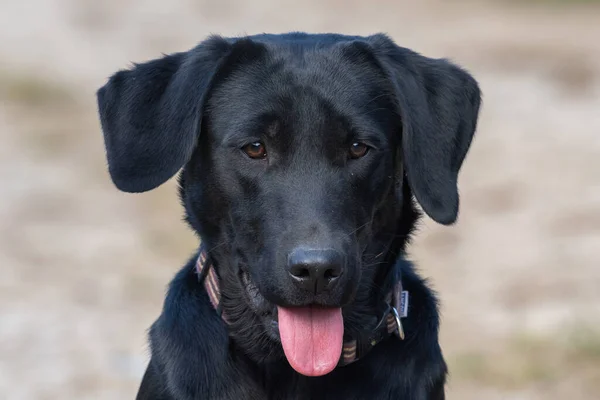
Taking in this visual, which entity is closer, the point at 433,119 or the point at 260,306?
the point at 260,306

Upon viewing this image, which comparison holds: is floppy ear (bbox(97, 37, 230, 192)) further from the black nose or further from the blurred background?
the blurred background

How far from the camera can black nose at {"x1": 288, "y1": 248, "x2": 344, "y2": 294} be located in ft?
11.4

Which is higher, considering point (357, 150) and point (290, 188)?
point (357, 150)

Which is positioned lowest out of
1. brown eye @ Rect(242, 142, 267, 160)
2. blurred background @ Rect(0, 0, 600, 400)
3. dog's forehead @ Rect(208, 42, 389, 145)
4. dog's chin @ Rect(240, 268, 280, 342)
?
blurred background @ Rect(0, 0, 600, 400)

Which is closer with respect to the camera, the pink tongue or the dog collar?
the pink tongue

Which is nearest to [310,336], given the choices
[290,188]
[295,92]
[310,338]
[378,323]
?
[310,338]

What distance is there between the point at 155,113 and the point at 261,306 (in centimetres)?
71

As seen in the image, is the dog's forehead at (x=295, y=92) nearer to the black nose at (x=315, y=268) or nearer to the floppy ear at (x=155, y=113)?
the floppy ear at (x=155, y=113)

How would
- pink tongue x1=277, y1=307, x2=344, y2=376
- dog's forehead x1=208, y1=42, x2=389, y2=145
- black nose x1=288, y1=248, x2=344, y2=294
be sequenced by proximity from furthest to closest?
dog's forehead x1=208, y1=42, x2=389, y2=145 < pink tongue x1=277, y1=307, x2=344, y2=376 < black nose x1=288, y1=248, x2=344, y2=294

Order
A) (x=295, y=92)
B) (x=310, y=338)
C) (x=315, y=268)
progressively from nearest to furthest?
(x=315, y=268) → (x=310, y=338) → (x=295, y=92)

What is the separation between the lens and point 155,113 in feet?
12.8

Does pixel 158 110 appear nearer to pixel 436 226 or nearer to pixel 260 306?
pixel 260 306

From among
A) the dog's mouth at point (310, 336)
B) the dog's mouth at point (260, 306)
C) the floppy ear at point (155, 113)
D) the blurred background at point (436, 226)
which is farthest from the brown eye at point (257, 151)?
the blurred background at point (436, 226)

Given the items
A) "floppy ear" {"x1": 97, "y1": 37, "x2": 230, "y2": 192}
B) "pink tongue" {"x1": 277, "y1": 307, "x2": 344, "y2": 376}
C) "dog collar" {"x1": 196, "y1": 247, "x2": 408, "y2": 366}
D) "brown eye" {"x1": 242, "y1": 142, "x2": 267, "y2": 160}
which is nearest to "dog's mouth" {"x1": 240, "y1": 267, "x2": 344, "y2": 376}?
"pink tongue" {"x1": 277, "y1": 307, "x2": 344, "y2": 376}
